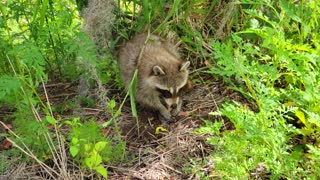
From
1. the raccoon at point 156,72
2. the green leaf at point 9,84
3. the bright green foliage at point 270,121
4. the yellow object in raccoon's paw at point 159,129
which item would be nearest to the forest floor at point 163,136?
the yellow object in raccoon's paw at point 159,129

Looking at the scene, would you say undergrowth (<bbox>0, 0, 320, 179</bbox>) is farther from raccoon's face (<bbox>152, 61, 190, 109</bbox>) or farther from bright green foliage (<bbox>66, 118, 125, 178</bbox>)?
raccoon's face (<bbox>152, 61, 190, 109</bbox>)

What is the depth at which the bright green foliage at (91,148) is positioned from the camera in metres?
2.75

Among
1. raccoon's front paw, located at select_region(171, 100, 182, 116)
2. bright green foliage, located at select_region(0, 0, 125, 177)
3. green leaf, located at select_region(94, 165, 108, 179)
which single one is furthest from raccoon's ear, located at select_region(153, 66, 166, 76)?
green leaf, located at select_region(94, 165, 108, 179)

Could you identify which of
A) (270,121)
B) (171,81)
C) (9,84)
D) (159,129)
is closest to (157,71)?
(171,81)

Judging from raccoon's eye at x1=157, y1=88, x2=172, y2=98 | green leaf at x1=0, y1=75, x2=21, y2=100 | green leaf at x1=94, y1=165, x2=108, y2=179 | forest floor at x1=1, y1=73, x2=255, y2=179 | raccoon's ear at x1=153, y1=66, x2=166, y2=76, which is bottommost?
forest floor at x1=1, y1=73, x2=255, y2=179

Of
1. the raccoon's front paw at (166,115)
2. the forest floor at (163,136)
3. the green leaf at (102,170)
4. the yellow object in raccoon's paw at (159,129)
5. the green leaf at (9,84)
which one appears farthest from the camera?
the raccoon's front paw at (166,115)

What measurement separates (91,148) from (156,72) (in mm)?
1130

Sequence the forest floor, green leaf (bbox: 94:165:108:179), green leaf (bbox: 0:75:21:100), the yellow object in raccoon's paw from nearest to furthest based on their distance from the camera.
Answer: green leaf (bbox: 0:75:21:100) → green leaf (bbox: 94:165:108:179) → the forest floor → the yellow object in raccoon's paw

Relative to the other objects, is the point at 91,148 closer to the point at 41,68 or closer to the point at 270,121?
the point at 41,68

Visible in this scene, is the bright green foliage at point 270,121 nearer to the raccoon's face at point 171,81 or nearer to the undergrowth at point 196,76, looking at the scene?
the undergrowth at point 196,76

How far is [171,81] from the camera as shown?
3.81 metres

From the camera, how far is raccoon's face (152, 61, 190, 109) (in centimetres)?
379

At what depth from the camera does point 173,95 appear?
12.5 ft

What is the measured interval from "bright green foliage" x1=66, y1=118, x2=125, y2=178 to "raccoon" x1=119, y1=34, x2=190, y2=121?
72 centimetres
